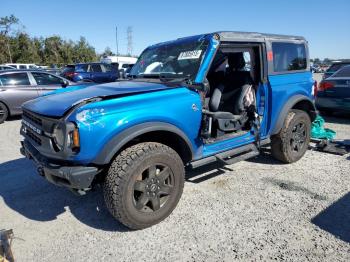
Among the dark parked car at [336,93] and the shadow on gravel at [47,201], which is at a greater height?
the dark parked car at [336,93]

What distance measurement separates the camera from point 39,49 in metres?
43.5

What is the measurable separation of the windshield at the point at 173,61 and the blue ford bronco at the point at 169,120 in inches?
0.7

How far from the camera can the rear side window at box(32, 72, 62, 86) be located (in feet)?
32.9

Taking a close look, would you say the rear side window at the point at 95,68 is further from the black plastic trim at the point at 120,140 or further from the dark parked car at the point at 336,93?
the black plastic trim at the point at 120,140

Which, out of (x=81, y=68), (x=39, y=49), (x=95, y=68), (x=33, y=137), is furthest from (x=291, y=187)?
(x=39, y=49)

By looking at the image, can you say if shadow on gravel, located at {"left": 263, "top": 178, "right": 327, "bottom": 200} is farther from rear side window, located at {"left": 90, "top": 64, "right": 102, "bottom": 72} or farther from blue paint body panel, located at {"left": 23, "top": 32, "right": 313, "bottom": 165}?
rear side window, located at {"left": 90, "top": 64, "right": 102, "bottom": 72}

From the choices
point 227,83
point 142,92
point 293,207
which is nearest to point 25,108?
point 142,92

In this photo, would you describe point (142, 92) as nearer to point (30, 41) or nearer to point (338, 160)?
point (338, 160)

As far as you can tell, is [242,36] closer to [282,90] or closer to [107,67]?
[282,90]

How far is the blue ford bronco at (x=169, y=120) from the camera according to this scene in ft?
9.55

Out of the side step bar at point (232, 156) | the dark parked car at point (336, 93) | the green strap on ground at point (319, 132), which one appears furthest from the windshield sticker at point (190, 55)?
the dark parked car at point (336, 93)

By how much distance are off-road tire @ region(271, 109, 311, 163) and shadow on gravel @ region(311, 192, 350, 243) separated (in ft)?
4.25

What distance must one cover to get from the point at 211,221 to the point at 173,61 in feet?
6.89

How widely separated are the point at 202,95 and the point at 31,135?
6.79 feet
